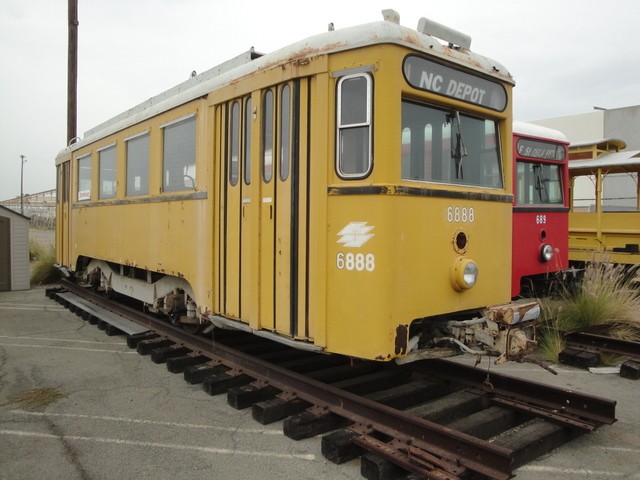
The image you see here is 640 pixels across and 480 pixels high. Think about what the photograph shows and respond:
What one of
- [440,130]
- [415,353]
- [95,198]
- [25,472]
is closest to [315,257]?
[415,353]

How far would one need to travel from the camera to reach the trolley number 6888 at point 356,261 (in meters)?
4.03

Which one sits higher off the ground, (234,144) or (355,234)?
(234,144)

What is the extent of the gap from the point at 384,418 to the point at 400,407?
78 cm

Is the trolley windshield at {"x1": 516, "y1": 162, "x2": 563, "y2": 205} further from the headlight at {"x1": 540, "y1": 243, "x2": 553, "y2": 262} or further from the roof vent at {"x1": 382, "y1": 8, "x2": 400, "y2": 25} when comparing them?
the roof vent at {"x1": 382, "y1": 8, "x2": 400, "y2": 25}

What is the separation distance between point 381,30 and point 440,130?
1.02m

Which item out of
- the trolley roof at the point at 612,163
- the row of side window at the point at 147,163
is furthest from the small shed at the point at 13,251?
the trolley roof at the point at 612,163

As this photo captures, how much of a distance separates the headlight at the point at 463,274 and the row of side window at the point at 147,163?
3073 mm

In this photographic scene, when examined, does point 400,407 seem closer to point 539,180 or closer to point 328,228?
point 328,228

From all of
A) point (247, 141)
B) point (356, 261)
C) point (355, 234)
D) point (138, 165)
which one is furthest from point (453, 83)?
point (138, 165)

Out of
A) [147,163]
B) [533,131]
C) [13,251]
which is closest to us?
[147,163]

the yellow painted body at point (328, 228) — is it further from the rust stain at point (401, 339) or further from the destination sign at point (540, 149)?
the destination sign at point (540, 149)

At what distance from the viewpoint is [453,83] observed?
4.56 m

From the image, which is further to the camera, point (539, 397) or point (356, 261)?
point (539, 397)

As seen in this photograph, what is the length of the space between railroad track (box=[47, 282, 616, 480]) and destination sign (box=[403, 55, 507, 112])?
2.39m
